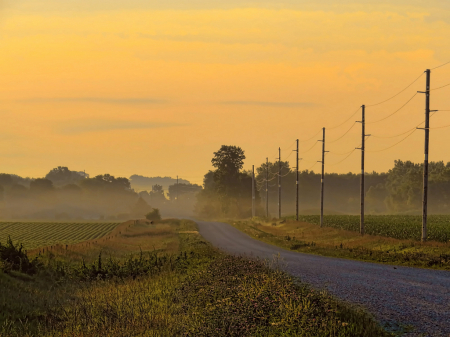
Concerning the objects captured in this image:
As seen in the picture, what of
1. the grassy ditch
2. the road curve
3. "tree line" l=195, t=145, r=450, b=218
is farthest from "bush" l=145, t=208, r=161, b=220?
the grassy ditch

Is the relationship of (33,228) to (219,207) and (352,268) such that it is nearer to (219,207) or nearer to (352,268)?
(219,207)

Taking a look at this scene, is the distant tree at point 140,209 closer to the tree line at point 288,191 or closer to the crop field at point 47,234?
the tree line at point 288,191

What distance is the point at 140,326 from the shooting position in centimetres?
1020

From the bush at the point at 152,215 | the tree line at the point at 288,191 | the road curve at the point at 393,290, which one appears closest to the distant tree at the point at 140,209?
the tree line at the point at 288,191

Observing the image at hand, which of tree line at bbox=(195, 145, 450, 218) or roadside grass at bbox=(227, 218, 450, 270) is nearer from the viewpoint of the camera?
roadside grass at bbox=(227, 218, 450, 270)

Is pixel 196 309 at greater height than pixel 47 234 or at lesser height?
greater

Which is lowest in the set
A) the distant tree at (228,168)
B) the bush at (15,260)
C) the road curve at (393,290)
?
the bush at (15,260)

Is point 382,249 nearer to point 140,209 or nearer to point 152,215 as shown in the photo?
point 152,215

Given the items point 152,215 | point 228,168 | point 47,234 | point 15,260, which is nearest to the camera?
point 15,260

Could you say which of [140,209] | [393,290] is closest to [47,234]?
[393,290]

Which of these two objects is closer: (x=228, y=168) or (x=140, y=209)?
(x=228, y=168)

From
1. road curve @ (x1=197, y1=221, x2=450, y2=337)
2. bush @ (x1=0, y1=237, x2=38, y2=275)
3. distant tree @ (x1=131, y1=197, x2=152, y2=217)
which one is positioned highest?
road curve @ (x1=197, y1=221, x2=450, y2=337)

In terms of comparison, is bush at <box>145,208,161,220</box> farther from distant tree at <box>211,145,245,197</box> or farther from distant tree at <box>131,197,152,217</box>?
distant tree at <box>131,197,152,217</box>

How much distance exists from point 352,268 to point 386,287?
19.9ft
